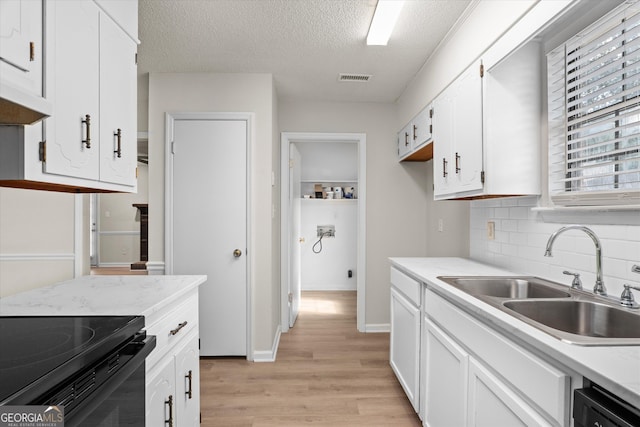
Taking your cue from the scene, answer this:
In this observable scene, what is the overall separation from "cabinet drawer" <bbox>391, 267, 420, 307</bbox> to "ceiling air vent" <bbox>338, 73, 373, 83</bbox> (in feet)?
5.57

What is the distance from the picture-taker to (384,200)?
381 centimetres

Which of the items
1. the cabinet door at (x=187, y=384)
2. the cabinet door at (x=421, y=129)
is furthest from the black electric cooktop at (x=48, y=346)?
the cabinet door at (x=421, y=129)

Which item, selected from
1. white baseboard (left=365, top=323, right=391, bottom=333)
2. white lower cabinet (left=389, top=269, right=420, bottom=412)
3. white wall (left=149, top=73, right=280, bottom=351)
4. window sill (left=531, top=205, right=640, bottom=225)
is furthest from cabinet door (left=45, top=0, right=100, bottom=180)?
white baseboard (left=365, top=323, right=391, bottom=333)

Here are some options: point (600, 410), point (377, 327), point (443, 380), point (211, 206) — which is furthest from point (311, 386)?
point (600, 410)

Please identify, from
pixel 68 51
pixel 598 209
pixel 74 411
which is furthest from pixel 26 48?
pixel 598 209

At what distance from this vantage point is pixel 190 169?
3.04m

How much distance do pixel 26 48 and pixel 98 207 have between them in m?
4.44

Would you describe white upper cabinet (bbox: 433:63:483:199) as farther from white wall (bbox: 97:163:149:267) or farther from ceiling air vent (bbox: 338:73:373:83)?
white wall (bbox: 97:163:149:267)

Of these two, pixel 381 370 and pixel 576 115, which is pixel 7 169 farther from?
pixel 381 370

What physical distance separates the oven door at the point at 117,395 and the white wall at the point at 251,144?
1862 millimetres

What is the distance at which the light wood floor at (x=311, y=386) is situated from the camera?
2.20 meters

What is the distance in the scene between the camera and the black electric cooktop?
0.73 meters

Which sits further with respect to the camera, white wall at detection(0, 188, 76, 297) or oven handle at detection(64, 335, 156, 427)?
white wall at detection(0, 188, 76, 297)

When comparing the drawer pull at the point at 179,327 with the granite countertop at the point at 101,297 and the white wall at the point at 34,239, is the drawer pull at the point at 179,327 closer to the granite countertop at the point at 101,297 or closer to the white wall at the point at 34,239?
the granite countertop at the point at 101,297
